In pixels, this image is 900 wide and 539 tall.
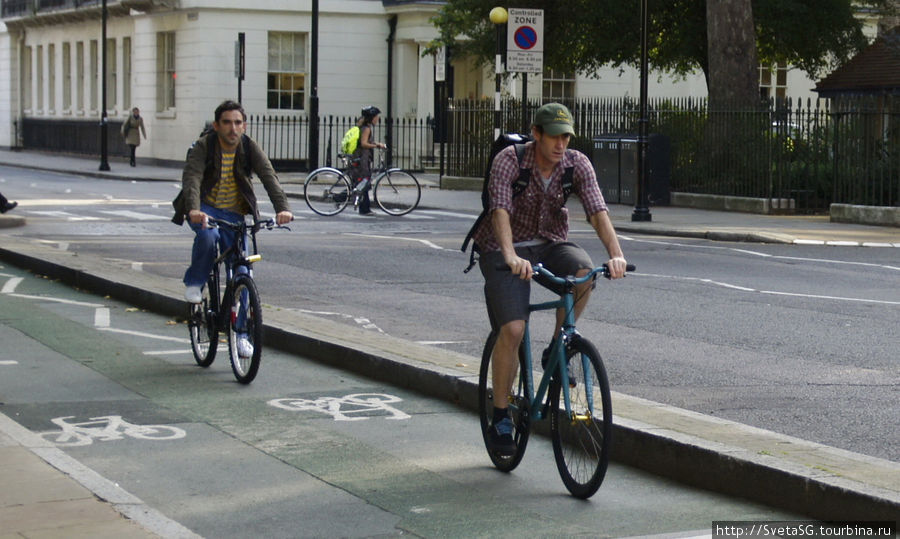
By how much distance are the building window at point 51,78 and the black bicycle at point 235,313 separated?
48174 millimetres

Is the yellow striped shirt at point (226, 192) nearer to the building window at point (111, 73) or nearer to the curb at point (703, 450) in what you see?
the curb at point (703, 450)

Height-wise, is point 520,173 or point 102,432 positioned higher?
point 520,173

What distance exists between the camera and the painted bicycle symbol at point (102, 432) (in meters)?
7.50

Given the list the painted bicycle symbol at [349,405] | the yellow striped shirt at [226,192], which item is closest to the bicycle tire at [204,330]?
the yellow striped shirt at [226,192]

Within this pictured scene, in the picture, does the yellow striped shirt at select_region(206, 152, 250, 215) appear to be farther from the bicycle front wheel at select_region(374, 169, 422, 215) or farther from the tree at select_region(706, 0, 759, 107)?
the tree at select_region(706, 0, 759, 107)

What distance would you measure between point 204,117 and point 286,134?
2341 millimetres

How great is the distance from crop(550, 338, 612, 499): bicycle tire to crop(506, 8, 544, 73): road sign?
20.4m

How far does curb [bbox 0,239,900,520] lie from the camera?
589 centimetres

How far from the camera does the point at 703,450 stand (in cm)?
651

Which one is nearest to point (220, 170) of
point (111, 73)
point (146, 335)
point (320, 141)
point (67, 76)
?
point (146, 335)

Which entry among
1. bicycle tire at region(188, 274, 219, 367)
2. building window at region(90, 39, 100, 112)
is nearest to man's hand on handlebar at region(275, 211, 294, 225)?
bicycle tire at region(188, 274, 219, 367)

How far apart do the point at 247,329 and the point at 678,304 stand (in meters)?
5.04

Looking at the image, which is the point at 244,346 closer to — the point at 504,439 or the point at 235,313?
the point at 235,313

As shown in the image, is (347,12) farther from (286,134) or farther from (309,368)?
(309,368)
